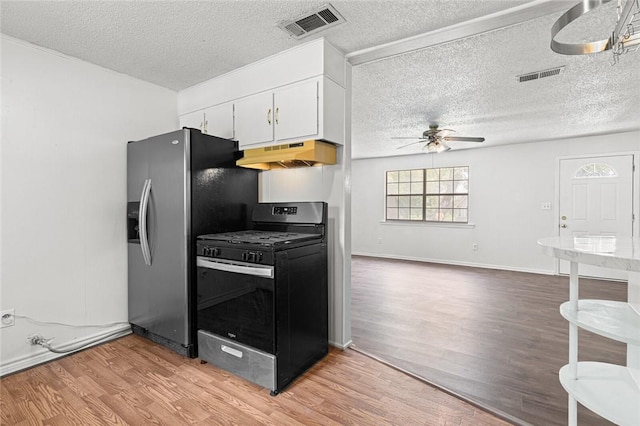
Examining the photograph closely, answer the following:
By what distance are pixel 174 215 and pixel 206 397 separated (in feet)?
4.33

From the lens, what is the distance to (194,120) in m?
3.18

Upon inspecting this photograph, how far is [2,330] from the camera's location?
2229mm

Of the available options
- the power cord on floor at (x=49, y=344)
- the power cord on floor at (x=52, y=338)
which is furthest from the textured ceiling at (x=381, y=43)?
the power cord on floor at (x=49, y=344)

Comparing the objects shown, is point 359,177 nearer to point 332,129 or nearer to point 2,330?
point 332,129

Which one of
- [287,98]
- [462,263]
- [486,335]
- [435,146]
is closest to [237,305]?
[287,98]

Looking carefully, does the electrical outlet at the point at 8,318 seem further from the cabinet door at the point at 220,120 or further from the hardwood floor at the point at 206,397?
the cabinet door at the point at 220,120

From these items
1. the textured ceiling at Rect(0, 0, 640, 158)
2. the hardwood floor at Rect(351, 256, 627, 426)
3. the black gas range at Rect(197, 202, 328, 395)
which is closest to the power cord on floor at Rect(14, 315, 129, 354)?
the black gas range at Rect(197, 202, 328, 395)

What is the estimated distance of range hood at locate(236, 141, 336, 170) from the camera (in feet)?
7.63

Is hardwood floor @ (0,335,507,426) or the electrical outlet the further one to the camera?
the electrical outlet

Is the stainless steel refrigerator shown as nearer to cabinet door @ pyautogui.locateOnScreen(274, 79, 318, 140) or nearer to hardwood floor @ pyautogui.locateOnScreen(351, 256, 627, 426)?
cabinet door @ pyautogui.locateOnScreen(274, 79, 318, 140)

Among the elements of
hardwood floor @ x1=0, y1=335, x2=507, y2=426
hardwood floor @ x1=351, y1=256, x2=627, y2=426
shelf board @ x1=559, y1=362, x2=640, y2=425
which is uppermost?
shelf board @ x1=559, y1=362, x2=640, y2=425

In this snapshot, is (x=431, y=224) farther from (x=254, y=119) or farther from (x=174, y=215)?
(x=174, y=215)

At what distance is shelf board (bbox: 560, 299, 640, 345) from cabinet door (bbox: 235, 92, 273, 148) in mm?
2214

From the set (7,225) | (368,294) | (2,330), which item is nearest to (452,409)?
(368,294)
